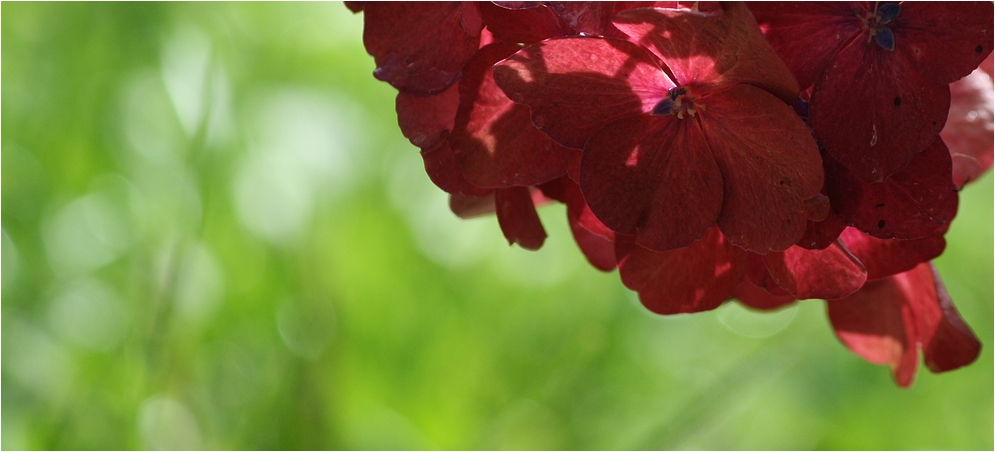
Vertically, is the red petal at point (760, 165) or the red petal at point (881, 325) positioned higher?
the red petal at point (760, 165)

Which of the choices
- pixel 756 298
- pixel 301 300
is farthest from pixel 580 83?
pixel 301 300

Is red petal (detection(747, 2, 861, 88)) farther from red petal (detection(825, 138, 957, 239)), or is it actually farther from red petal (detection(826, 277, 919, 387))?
red petal (detection(826, 277, 919, 387))

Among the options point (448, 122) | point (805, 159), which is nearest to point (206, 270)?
point (448, 122)

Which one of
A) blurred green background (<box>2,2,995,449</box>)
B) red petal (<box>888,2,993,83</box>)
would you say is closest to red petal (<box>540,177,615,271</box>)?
red petal (<box>888,2,993,83</box>)

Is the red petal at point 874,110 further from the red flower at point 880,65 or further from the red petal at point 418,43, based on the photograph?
the red petal at point 418,43

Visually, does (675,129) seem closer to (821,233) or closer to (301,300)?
(821,233)

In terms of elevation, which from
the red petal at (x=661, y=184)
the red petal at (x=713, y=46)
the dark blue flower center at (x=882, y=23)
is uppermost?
the red petal at (x=713, y=46)

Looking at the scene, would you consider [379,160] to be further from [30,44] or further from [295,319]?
[30,44]

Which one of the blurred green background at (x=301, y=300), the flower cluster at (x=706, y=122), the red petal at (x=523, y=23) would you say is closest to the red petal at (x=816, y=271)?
the flower cluster at (x=706, y=122)
